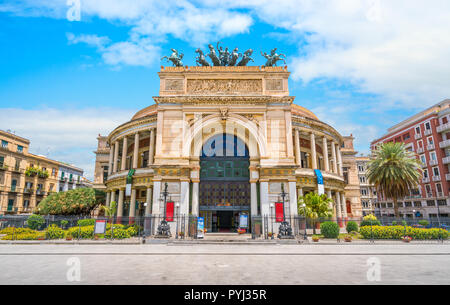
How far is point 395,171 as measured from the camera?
2980 centimetres

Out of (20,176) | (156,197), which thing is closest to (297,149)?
(156,197)

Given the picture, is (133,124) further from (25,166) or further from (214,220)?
(25,166)

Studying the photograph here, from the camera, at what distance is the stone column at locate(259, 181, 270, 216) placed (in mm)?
26984

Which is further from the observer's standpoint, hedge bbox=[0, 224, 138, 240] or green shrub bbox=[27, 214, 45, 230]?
green shrub bbox=[27, 214, 45, 230]

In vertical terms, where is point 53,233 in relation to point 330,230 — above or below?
below

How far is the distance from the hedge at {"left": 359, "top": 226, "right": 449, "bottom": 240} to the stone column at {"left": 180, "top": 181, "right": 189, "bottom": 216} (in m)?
16.9

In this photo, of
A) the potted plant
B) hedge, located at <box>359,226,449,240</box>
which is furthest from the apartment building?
the potted plant

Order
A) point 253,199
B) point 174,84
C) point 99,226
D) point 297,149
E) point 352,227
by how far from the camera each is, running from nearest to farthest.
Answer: point 99,226, point 352,227, point 253,199, point 174,84, point 297,149

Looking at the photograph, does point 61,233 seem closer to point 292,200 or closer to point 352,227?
point 292,200

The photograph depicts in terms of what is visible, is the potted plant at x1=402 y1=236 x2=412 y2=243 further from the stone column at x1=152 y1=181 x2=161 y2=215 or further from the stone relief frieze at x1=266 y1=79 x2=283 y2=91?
the stone column at x1=152 y1=181 x2=161 y2=215

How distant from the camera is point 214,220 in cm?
2962

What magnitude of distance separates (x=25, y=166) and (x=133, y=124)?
3026 centimetres

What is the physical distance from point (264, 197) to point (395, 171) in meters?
15.9
